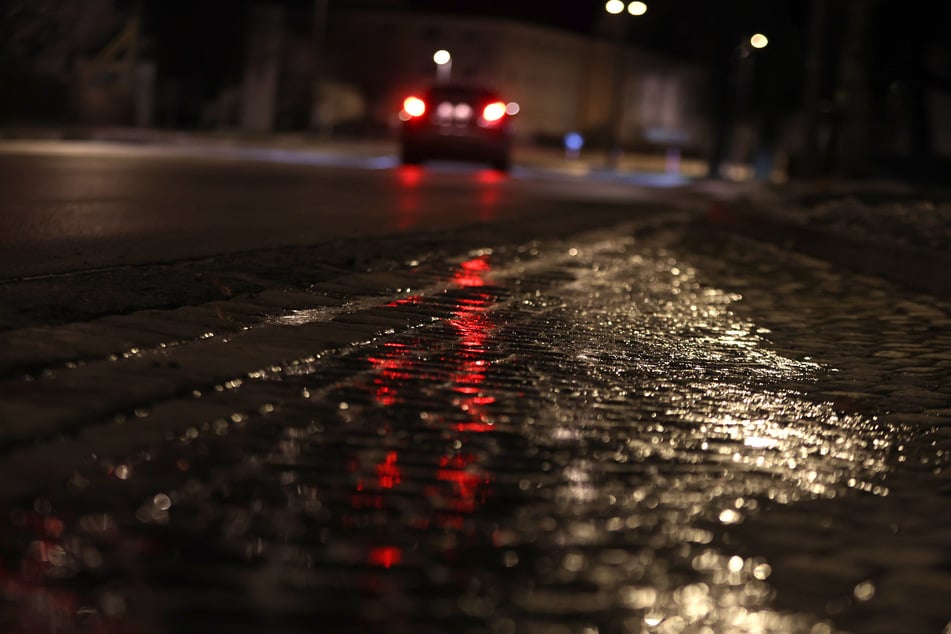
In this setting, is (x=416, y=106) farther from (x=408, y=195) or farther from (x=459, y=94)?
(x=408, y=195)

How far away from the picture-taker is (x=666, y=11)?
78.9 metres

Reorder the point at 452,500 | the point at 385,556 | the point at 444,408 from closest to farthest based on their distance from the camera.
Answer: the point at 385,556 < the point at 452,500 < the point at 444,408

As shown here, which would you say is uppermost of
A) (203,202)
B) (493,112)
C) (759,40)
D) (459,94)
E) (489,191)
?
(759,40)

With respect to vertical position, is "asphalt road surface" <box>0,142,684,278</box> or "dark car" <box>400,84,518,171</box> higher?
"dark car" <box>400,84,518,171</box>

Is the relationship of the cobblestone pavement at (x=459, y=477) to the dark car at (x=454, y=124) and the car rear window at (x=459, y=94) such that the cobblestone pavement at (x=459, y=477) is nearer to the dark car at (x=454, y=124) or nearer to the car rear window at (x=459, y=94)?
the dark car at (x=454, y=124)

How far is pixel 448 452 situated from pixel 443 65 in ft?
233

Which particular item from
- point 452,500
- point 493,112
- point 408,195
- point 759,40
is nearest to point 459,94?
point 493,112

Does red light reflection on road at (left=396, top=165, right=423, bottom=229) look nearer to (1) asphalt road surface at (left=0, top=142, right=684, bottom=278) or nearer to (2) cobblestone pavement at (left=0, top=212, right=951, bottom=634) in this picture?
(1) asphalt road surface at (left=0, top=142, right=684, bottom=278)

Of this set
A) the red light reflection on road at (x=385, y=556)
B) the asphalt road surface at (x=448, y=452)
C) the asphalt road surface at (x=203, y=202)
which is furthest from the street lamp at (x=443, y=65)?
the red light reflection on road at (x=385, y=556)

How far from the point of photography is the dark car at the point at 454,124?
30.8 meters

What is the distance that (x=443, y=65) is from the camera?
75250mm

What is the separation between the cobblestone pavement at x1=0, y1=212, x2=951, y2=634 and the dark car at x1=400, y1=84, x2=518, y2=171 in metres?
22.2

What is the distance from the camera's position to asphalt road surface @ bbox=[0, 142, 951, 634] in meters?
3.81

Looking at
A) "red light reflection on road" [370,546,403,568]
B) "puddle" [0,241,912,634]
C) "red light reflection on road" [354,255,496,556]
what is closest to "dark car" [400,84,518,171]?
"red light reflection on road" [354,255,496,556]
